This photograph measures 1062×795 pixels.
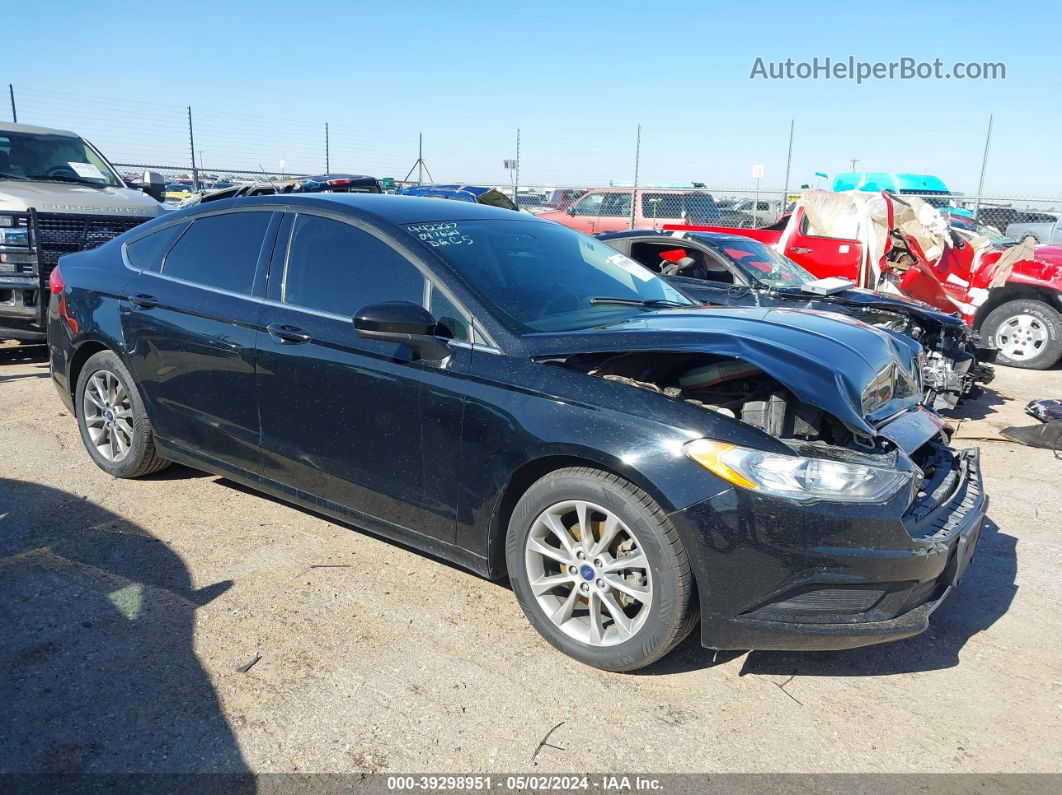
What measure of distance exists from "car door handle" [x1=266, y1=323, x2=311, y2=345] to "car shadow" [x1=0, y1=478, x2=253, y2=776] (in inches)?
43.9

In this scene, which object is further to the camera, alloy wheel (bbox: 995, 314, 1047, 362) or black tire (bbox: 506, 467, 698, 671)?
alloy wheel (bbox: 995, 314, 1047, 362)

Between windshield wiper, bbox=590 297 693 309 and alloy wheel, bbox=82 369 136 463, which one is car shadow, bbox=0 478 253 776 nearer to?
alloy wheel, bbox=82 369 136 463

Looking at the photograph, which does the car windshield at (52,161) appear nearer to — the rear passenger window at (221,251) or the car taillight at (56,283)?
the car taillight at (56,283)

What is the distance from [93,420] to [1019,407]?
25.5ft

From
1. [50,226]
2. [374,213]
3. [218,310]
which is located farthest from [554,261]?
[50,226]

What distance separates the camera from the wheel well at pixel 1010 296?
9469 mm

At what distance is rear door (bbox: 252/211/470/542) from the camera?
3.33 metres

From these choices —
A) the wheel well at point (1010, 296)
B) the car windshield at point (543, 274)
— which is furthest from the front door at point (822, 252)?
the car windshield at point (543, 274)

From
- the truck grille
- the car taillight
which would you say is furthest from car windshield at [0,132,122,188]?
the car taillight

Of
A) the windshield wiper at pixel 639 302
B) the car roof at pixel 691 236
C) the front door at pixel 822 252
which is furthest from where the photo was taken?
the front door at pixel 822 252

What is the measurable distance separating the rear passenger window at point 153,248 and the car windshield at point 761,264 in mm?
4843

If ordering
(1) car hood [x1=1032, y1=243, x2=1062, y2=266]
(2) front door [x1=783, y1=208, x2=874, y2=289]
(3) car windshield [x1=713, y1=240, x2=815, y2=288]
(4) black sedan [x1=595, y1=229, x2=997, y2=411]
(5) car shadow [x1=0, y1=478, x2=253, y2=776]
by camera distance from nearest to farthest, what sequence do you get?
1. (5) car shadow [x1=0, y1=478, x2=253, y2=776]
2. (4) black sedan [x1=595, y1=229, x2=997, y2=411]
3. (3) car windshield [x1=713, y1=240, x2=815, y2=288]
4. (1) car hood [x1=1032, y1=243, x2=1062, y2=266]
5. (2) front door [x1=783, y1=208, x2=874, y2=289]

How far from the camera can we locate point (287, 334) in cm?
372

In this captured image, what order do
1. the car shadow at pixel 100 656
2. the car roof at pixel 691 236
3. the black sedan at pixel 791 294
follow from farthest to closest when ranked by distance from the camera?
the car roof at pixel 691 236 < the black sedan at pixel 791 294 < the car shadow at pixel 100 656
